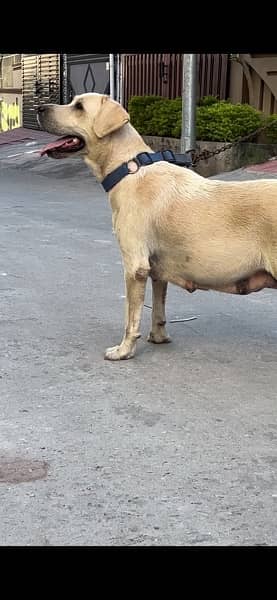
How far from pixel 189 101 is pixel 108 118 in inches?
316

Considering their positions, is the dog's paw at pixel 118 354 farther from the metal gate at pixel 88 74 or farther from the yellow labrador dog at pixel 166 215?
the metal gate at pixel 88 74

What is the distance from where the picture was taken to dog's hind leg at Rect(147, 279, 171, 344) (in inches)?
216

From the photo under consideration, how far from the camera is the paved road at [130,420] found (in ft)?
10.5

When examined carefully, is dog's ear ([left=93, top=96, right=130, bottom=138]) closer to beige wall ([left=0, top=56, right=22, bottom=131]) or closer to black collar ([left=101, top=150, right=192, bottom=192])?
black collar ([left=101, top=150, right=192, bottom=192])

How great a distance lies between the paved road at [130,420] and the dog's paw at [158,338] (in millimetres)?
89

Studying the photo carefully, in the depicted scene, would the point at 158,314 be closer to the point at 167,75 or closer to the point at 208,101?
the point at 208,101

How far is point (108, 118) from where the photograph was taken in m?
4.96

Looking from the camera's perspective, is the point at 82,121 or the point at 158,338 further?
the point at 158,338

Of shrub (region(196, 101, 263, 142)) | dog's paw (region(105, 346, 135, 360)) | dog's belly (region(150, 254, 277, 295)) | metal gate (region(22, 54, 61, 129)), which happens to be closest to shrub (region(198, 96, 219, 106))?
shrub (region(196, 101, 263, 142))

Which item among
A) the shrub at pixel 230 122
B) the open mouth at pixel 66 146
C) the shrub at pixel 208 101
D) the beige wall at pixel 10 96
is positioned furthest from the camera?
the beige wall at pixel 10 96

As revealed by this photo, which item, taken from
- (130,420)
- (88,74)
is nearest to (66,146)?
(130,420)

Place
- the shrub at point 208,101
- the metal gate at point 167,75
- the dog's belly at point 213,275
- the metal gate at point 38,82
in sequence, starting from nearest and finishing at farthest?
the dog's belly at point 213,275 < the shrub at point 208,101 < the metal gate at point 167,75 < the metal gate at point 38,82

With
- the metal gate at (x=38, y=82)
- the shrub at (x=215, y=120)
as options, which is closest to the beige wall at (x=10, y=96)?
the metal gate at (x=38, y=82)
